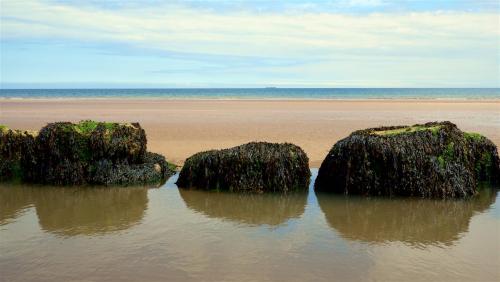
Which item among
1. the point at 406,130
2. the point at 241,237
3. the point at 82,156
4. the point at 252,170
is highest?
the point at 406,130

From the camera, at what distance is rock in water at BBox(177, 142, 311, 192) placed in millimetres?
9016

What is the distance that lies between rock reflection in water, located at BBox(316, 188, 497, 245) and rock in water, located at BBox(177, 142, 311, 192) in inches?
26.1

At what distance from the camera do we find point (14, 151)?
10312 millimetres

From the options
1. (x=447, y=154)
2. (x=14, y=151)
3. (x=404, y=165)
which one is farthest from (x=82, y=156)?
(x=447, y=154)

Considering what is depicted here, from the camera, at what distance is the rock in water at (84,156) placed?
970 cm

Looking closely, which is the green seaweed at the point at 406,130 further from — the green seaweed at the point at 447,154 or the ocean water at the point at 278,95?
the ocean water at the point at 278,95

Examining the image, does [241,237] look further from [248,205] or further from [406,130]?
[406,130]

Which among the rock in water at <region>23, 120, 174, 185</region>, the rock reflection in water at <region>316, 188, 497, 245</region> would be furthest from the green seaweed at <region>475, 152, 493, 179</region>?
the rock in water at <region>23, 120, 174, 185</region>

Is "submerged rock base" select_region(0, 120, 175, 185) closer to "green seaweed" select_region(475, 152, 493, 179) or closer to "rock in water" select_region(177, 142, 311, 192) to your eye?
"rock in water" select_region(177, 142, 311, 192)

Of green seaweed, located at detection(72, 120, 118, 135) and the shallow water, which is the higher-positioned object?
green seaweed, located at detection(72, 120, 118, 135)

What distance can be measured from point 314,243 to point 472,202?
3.62 m

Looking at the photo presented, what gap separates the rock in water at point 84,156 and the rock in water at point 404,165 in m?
3.78

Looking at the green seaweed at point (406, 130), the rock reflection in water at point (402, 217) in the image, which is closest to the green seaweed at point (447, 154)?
the green seaweed at point (406, 130)

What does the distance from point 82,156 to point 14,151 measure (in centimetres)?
169
